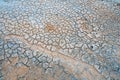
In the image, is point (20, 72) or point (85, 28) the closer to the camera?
point (20, 72)

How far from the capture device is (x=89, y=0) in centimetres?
288

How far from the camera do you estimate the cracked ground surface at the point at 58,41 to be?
215 cm

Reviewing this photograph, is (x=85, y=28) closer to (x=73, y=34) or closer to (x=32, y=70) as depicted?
(x=73, y=34)

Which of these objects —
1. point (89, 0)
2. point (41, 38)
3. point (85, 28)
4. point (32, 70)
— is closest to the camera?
point (32, 70)

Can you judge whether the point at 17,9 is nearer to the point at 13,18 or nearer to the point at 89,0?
the point at 13,18

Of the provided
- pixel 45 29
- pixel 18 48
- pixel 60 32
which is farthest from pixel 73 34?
pixel 18 48

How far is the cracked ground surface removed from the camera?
215 cm

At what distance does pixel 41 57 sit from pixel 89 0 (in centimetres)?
105

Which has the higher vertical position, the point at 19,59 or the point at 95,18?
the point at 95,18

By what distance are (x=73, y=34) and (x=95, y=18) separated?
360 mm

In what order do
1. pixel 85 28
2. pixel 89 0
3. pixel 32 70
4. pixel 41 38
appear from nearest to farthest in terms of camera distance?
pixel 32 70 → pixel 41 38 → pixel 85 28 → pixel 89 0

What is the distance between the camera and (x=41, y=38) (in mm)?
2336

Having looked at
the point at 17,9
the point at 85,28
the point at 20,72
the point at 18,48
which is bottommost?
the point at 20,72

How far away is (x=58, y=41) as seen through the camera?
7.61ft
